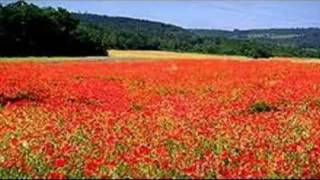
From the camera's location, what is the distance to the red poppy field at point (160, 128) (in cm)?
1006

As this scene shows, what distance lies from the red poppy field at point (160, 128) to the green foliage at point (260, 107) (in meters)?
A: 0.04

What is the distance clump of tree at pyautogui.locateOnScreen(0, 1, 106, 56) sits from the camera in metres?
72.2

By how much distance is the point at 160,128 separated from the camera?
14281 millimetres

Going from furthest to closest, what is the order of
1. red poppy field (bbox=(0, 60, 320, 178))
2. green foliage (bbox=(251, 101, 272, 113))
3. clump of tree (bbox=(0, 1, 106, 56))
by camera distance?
1. clump of tree (bbox=(0, 1, 106, 56))
2. green foliage (bbox=(251, 101, 272, 113))
3. red poppy field (bbox=(0, 60, 320, 178))

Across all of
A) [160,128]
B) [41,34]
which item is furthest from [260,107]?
[41,34]

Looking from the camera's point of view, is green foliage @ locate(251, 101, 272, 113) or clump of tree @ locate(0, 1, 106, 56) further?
clump of tree @ locate(0, 1, 106, 56)

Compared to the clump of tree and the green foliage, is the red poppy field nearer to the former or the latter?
the green foliage

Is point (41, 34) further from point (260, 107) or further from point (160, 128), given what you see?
point (160, 128)

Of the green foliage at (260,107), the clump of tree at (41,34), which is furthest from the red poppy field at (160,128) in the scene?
the clump of tree at (41,34)

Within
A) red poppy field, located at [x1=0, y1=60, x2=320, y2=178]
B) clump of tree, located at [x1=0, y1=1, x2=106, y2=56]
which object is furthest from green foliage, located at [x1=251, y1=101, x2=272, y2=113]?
clump of tree, located at [x1=0, y1=1, x2=106, y2=56]

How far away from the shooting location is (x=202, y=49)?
116 meters

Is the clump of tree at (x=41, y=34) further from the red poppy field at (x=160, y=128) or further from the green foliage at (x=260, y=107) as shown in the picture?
the green foliage at (x=260, y=107)

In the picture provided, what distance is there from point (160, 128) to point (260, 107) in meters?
5.13

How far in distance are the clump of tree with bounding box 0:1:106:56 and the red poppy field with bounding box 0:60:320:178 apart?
45.2m
